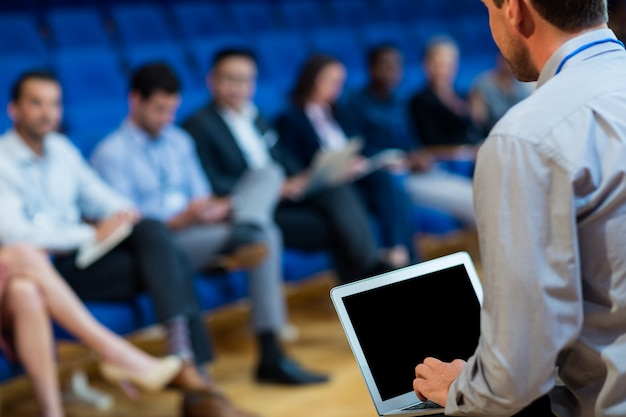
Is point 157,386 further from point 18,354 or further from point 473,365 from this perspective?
point 473,365

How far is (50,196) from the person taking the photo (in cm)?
167

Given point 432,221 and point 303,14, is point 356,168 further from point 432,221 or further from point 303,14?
point 303,14

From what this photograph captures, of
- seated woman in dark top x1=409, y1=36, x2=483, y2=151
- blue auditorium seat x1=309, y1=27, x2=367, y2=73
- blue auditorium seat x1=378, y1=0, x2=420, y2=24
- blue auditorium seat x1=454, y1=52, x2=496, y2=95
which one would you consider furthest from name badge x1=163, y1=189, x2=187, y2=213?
blue auditorium seat x1=378, y1=0, x2=420, y2=24

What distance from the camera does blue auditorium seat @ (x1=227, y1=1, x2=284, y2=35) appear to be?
2801 millimetres

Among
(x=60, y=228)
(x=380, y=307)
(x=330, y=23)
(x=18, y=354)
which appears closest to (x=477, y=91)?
(x=330, y=23)

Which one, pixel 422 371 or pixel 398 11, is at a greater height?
pixel 398 11

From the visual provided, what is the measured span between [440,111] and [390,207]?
582 millimetres

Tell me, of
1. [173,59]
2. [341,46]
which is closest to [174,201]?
[173,59]

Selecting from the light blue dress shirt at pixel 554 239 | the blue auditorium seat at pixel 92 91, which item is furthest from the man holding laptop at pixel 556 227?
the blue auditorium seat at pixel 92 91

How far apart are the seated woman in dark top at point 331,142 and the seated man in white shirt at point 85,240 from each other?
599 millimetres

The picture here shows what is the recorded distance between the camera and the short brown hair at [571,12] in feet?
1.98

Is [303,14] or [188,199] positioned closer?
[188,199]

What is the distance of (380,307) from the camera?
0.73 metres

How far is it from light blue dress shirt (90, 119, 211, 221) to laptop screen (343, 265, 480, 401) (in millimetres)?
1116
